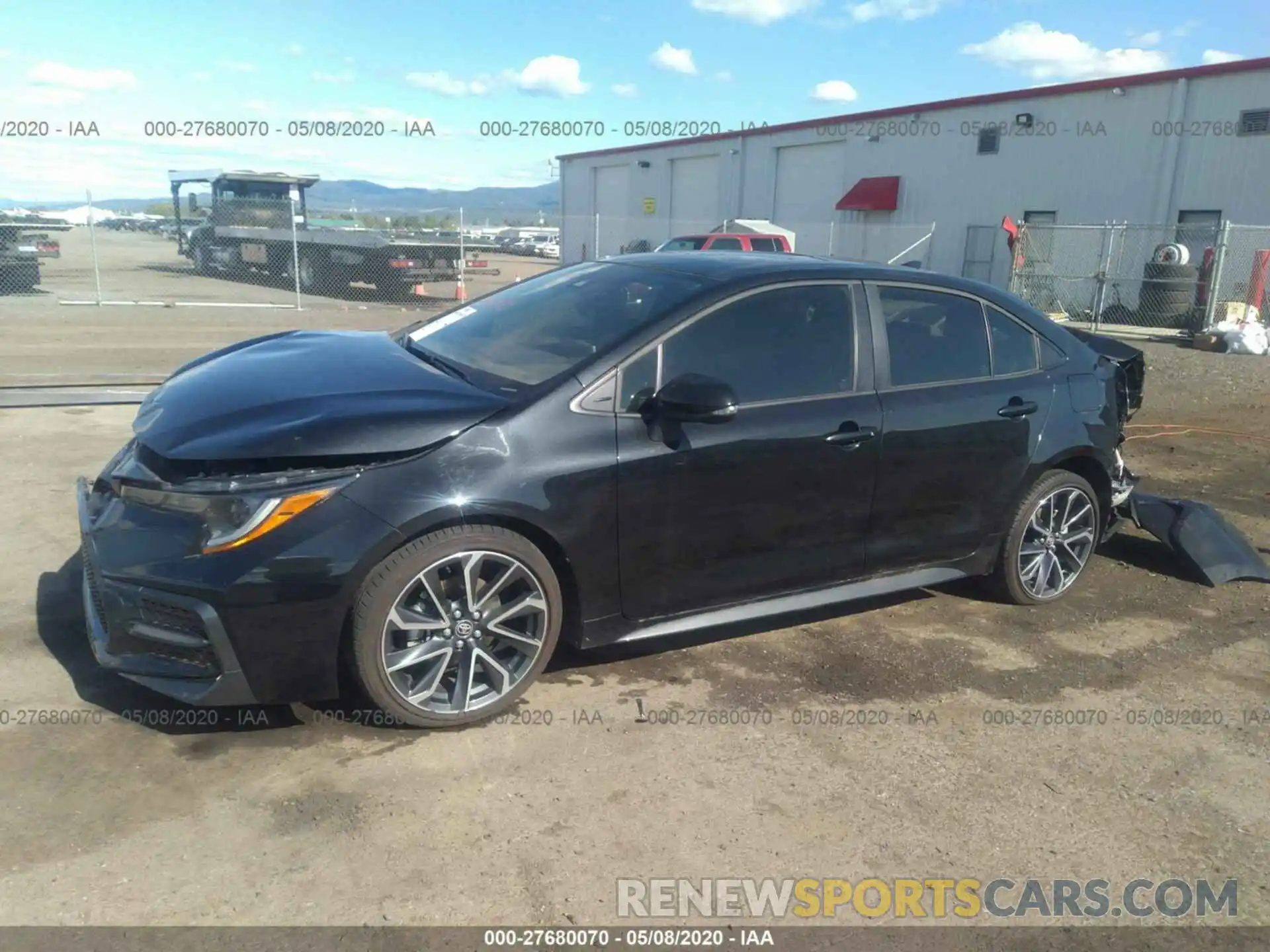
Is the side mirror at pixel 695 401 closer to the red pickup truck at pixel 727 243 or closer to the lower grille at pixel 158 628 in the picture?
the lower grille at pixel 158 628

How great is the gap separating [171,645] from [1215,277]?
1882 centimetres

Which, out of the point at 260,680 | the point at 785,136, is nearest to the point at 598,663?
the point at 260,680

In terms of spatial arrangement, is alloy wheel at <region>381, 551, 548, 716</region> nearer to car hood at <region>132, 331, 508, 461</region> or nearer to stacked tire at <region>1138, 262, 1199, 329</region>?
car hood at <region>132, 331, 508, 461</region>

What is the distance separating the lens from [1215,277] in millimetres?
17234

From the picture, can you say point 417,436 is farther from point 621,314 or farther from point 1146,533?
point 1146,533

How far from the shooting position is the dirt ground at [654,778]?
2.76 m

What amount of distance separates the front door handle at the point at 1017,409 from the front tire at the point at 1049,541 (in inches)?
15.8

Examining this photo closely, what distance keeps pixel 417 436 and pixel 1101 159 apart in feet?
79.3

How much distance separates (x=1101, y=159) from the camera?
23.1 metres

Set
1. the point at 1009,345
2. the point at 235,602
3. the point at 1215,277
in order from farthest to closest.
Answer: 1. the point at 1215,277
2. the point at 1009,345
3. the point at 235,602

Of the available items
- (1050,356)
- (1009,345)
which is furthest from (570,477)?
(1050,356)

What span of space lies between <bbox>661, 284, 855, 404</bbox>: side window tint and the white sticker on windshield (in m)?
1.31

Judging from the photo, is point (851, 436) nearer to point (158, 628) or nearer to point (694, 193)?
point (158, 628)

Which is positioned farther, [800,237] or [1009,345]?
[800,237]
